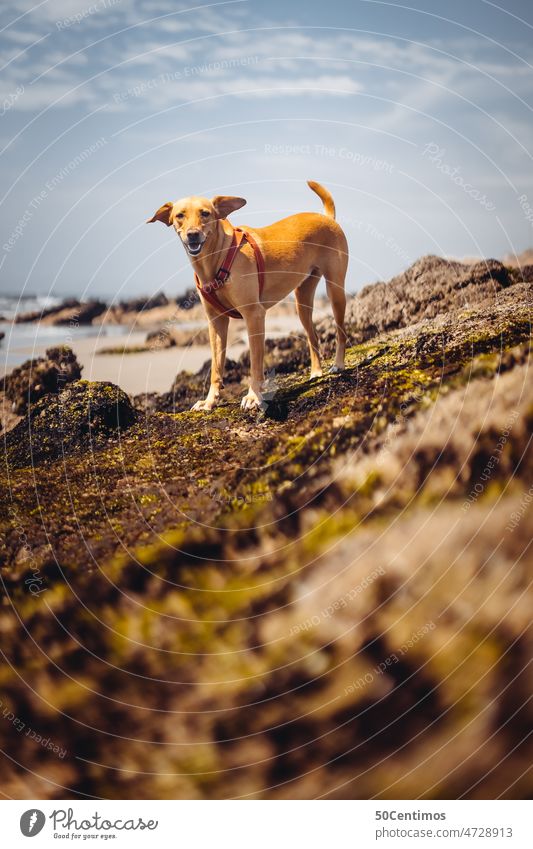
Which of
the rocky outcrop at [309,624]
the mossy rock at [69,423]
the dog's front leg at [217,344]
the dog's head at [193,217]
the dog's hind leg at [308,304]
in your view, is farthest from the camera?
the dog's hind leg at [308,304]

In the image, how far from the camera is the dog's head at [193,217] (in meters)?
4.18

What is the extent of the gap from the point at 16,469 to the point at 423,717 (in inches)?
106

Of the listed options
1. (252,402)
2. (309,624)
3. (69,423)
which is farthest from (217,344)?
(309,624)

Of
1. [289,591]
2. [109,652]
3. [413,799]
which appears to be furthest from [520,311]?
[109,652]

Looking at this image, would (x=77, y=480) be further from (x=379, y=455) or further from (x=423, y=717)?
(x=423, y=717)

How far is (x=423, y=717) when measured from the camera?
2.71 meters

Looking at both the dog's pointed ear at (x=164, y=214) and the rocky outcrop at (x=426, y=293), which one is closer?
the dog's pointed ear at (x=164, y=214)

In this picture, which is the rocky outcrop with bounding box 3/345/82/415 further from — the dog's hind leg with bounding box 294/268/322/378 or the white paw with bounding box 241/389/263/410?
the dog's hind leg with bounding box 294/268/322/378

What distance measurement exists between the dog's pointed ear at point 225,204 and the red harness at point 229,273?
222 millimetres

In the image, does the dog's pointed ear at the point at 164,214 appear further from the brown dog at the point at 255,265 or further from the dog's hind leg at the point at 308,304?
the dog's hind leg at the point at 308,304

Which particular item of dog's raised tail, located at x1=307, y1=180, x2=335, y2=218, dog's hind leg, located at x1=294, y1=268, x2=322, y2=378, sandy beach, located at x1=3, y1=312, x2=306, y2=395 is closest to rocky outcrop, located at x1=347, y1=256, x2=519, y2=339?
dog's hind leg, located at x1=294, y1=268, x2=322, y2=378

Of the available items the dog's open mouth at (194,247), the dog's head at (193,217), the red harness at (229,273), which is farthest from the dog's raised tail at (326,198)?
the dog's open mouth at (194,247)

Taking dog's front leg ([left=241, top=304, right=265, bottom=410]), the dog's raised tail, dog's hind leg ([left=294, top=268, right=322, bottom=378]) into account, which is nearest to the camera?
dog's front leg ([left=241, top=304, right=265, bottom=410])

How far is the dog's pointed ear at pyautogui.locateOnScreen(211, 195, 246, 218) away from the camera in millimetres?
4344
